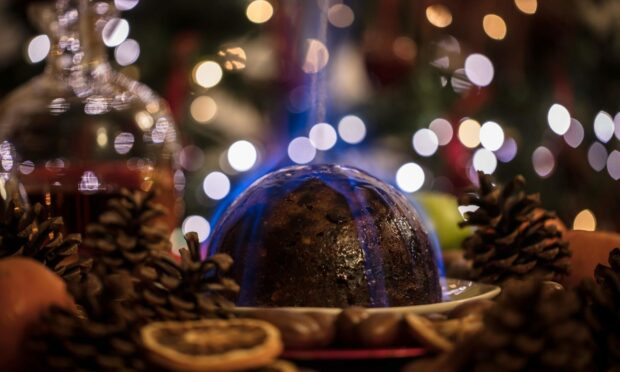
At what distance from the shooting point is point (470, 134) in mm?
3885

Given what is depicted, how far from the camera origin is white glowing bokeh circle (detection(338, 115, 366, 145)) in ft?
11.3

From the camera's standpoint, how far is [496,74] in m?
3.49

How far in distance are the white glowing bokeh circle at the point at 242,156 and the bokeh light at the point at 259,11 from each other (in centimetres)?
60


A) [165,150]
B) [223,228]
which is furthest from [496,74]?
[223,228]

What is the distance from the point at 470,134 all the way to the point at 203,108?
1267 mm

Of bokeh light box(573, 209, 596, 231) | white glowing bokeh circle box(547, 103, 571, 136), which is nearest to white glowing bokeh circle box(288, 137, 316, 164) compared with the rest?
white glowing bokeh circle box(547, 103, 571, 136)

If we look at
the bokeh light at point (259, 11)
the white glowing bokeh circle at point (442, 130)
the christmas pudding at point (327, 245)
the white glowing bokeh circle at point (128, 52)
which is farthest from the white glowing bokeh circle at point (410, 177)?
the christmas pudding at point (327, 245)

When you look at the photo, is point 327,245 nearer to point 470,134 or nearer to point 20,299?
point 20,299

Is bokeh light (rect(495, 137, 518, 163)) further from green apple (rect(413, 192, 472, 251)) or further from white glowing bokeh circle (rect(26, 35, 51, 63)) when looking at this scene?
white glowing bokeh circle (rect(26, 35, 51, 63))

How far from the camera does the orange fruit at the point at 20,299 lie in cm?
77

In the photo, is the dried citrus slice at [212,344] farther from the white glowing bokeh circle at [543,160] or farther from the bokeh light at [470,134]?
the bokeh light at [470,134]

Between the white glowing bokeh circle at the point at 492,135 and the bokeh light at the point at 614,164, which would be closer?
the white glowing bokeh circle at the point at 492,135

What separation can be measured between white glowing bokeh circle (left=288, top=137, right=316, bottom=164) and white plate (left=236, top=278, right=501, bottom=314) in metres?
2.54

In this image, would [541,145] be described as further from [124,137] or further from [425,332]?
[425,332]
